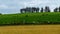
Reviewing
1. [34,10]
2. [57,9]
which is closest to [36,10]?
[34,10]

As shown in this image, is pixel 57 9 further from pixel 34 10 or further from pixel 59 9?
pixel 34 10

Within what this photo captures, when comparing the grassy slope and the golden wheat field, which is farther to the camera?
the grassy slope

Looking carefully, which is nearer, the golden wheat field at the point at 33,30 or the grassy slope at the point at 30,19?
the golden wheat field at the point at 33,30

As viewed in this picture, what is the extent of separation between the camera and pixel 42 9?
305 feet

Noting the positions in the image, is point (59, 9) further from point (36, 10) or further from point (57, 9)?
point (36, 10)

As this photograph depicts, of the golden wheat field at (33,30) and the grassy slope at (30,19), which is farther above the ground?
the golden wheat field at (33,30)

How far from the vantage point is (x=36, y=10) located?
91625mm

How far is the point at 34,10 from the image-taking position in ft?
303

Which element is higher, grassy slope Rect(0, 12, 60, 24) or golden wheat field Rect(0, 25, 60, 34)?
golden wheat field Rect(0, 25, 60, 34)

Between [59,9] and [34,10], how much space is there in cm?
1008

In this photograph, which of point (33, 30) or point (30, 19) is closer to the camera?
point (33, 30)

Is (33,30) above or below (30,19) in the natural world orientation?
above

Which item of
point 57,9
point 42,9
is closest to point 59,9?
point 57,9

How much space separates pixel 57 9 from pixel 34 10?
9275 mm
